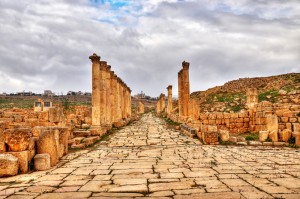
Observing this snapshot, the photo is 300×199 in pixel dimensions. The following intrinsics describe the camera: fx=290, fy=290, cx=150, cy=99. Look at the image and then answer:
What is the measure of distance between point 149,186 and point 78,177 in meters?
1.73

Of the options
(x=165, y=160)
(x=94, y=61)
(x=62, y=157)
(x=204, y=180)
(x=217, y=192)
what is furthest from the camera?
(x=94, y=61)

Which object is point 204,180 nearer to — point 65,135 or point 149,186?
point 149,186

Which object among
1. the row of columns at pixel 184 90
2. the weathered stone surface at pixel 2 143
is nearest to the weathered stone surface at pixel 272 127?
the row of columns at pixel 184 90

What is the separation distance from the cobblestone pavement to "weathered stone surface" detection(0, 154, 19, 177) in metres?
0.23

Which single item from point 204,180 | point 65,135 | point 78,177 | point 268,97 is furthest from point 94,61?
point 268,97

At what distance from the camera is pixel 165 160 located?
8.08 meters

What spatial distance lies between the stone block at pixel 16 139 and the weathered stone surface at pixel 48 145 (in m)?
0.67

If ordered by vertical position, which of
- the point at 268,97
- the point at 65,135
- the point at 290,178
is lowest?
the point at 290,178

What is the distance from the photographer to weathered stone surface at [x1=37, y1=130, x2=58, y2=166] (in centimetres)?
749

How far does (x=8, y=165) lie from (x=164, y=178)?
3.35 meters

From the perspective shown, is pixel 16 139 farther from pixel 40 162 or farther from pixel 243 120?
pixel 243 120

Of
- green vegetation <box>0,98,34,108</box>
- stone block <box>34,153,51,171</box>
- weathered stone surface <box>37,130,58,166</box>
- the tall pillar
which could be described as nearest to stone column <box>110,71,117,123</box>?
the tall pillar

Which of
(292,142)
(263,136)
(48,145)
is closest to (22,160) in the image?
(48,145)

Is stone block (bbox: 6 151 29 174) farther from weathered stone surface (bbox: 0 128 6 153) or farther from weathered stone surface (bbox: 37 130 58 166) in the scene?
weathered stone surface (bbox: 37 130 58 166)
